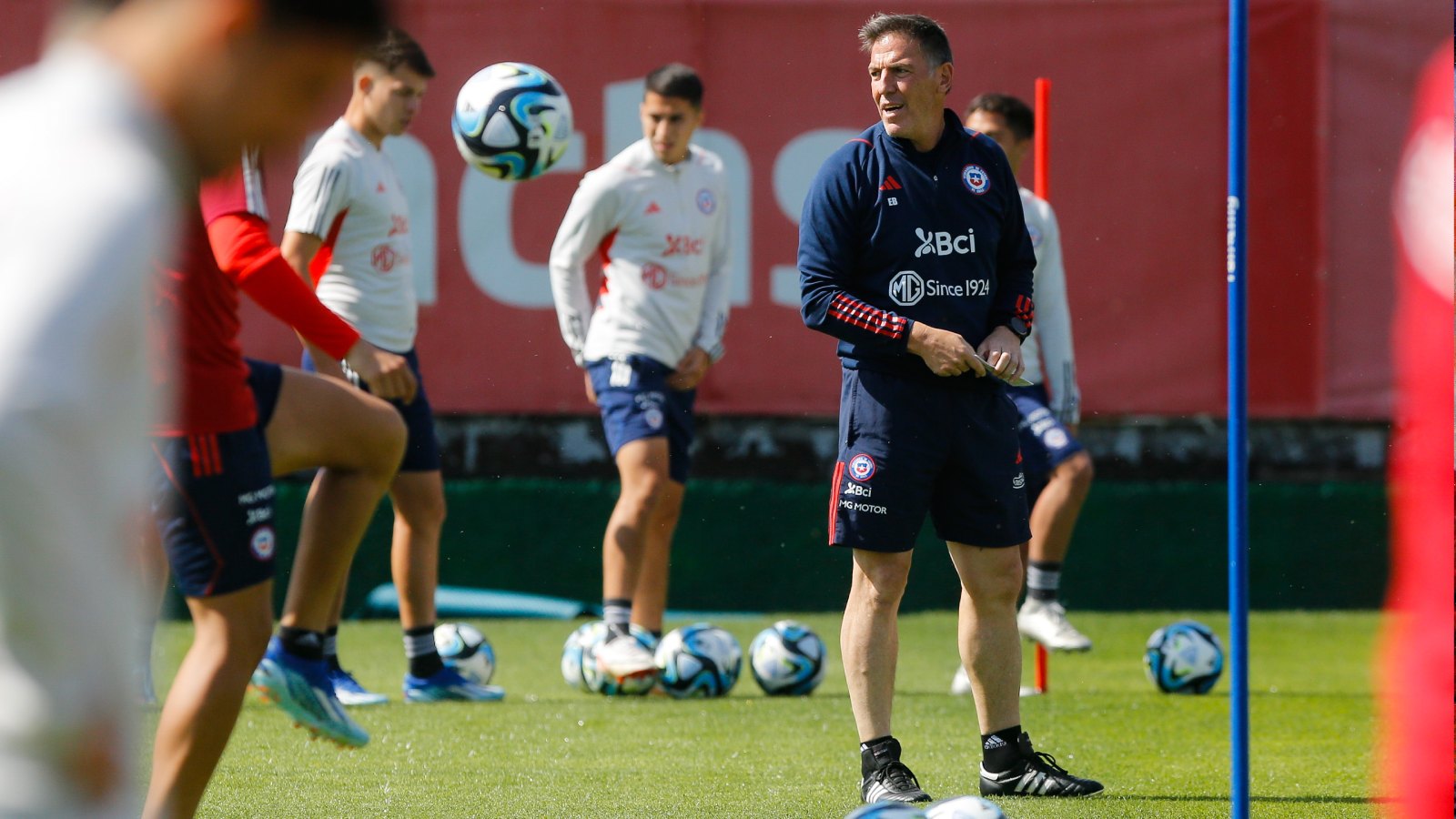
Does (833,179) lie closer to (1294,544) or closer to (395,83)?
(395,83)

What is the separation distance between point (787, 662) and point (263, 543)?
12.1 ft

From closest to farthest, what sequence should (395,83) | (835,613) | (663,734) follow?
1. (663,734)
2. (395,83)
3. (835,613)

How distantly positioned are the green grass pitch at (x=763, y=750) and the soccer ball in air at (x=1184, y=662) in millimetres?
75

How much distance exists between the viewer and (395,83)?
21.4 feet

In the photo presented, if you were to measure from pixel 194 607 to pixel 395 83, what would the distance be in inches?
136

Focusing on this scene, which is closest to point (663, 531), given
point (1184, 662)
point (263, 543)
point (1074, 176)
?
point (1184, 662)

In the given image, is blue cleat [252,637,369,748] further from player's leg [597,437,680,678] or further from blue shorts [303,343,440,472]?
player's leg [597,437,680,678]

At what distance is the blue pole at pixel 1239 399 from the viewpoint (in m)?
3.72

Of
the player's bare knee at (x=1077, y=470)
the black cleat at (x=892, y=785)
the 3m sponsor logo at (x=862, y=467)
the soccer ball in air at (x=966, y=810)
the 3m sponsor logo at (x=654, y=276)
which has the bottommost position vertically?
the black cleat at (x=892, y=785)

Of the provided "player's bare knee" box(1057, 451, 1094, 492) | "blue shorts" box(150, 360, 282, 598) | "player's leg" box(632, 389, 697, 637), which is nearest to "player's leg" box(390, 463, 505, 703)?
"player's leg" box(632, 389, 697, 637)

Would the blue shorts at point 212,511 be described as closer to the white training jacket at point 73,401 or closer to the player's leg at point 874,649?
the player's leg at point 874,649

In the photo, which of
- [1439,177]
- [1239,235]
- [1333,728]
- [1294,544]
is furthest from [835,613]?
[1439,177]

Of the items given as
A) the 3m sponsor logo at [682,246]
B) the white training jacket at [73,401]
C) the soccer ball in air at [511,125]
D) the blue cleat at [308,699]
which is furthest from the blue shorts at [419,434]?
the white training jacket at [73,401]

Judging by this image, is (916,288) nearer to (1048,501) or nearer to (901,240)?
(901,240)
